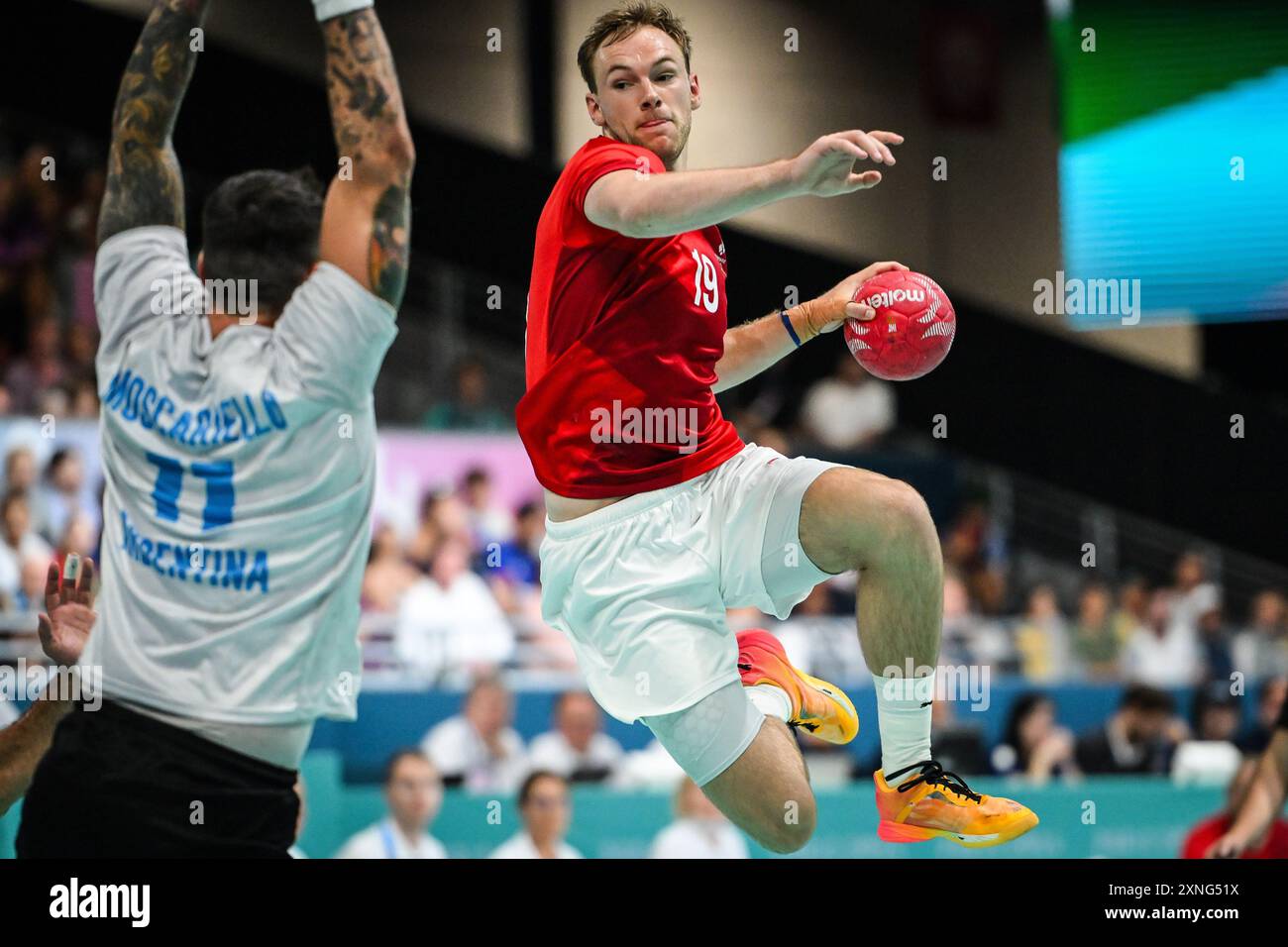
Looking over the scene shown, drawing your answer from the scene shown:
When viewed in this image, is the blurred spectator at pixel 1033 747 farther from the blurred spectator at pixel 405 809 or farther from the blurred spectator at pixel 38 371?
the blurred spectator at pixel 38 371

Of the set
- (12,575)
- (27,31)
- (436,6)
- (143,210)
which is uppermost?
(436,6)

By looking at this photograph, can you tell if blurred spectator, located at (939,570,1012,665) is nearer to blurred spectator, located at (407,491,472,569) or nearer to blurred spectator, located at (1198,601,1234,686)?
blurred spectator, located at (1198,601,1234,686)

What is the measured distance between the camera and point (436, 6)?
15.0 meters

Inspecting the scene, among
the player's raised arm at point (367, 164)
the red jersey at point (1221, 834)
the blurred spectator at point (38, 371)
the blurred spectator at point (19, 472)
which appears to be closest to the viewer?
the player's raised arm at point (367, 164)

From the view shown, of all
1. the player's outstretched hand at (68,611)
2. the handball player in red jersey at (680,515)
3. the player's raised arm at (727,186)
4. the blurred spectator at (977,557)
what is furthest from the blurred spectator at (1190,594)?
the player's outstretched hand at (68,611)

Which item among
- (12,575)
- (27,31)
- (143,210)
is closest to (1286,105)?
(27,31)

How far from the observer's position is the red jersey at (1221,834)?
7375 mm

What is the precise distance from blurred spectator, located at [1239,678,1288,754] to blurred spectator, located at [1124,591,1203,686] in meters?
0.78

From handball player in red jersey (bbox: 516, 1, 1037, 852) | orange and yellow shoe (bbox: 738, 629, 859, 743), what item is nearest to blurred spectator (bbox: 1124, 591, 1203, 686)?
orange and yellow shoe (bbox: 738, 629, 859, 743)

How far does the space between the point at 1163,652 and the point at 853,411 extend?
3.20 meters

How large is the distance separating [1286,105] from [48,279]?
1172 centimetres

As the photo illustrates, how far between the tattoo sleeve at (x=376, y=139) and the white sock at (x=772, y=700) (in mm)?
1915

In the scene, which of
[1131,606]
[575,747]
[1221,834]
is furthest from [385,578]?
[1131,606]
